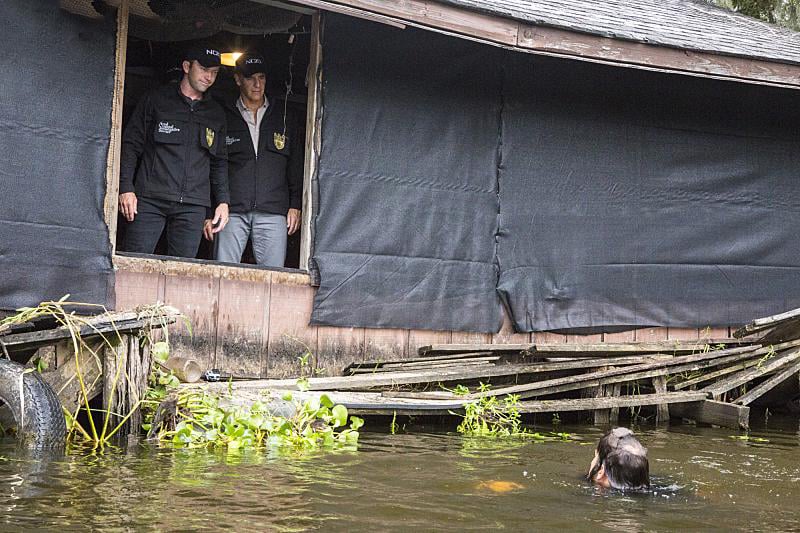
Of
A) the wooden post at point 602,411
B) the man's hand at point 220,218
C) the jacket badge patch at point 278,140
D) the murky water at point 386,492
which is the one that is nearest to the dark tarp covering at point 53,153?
the man's hand at point 220,218

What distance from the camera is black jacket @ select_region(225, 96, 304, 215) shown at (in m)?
10.4

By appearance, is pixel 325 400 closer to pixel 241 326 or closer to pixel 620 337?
pixel 241 326

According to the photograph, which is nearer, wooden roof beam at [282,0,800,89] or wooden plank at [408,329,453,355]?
wooden roof beam at [282,0,800,89]

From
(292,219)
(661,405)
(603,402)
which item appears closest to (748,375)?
(661,405)

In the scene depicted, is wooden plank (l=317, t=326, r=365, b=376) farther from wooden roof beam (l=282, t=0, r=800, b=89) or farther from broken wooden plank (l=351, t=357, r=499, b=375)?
wooden roof beam (l=282, t=0, r=800, b=89)

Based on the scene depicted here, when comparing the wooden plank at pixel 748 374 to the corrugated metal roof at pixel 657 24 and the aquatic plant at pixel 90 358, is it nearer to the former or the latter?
the corrugated metal roof at pixel 657 24

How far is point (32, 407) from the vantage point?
6.66 meters

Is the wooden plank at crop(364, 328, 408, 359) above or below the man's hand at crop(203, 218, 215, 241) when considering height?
below

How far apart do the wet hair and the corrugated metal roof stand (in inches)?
166

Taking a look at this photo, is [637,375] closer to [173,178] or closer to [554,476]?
[554,476]

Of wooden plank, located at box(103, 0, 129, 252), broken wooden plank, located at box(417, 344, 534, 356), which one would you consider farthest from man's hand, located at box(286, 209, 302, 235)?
wooden plank, located at box(103, 0, 129, 252)

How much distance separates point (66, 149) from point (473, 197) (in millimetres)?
4057

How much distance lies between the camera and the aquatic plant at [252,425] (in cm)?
718

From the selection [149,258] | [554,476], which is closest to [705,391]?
[554,476]
